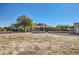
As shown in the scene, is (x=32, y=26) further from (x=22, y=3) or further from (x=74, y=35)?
(x=74, y=35)

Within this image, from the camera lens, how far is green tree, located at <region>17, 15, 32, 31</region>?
3.22 metres

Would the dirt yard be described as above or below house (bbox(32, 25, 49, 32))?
below

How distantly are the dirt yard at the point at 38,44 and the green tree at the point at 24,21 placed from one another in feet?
0.38

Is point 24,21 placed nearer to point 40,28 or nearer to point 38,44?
point 40,28

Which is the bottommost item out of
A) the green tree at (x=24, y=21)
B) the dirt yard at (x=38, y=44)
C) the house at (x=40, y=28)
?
the dirt yard at (x=38, y=44)

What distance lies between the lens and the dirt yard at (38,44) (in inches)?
126

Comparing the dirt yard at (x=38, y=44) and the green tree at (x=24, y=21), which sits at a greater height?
the green tree at (x=24, y=21)

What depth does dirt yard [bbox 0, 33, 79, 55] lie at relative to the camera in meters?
3.20

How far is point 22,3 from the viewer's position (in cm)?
321

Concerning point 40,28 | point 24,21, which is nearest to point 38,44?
point 40,28

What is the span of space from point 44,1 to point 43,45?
0.55 metres

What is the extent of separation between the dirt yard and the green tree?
0.38 ft

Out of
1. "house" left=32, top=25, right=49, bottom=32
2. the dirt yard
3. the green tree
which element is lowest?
the dirt yard

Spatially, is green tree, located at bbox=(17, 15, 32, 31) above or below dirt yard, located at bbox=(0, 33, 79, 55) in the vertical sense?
above
